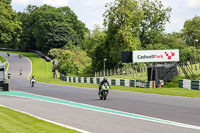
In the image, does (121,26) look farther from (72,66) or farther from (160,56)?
(160,56)

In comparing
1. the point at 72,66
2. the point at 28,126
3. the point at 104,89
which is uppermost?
the point at 72,66

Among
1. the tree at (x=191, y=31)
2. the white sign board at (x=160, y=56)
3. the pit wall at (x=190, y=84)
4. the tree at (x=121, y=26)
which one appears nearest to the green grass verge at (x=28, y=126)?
the pit wall at (x=190, y=84)

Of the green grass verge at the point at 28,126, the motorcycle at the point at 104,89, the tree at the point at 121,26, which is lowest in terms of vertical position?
the green grass verge at the point at 28,126

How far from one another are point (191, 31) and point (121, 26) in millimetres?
45017

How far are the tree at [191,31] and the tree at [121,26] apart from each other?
39477 mm

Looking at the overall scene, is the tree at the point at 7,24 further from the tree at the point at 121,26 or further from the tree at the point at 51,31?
the tree at the point at 51,31

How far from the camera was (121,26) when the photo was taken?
66.4m

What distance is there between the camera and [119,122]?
11820 millimetres

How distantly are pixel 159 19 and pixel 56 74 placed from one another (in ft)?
91.6

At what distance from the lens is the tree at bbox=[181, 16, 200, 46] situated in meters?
103

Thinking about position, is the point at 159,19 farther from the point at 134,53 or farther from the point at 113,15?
the point at 134,53

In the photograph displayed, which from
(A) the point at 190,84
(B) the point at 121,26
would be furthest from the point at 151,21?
(A) the point at 190,84

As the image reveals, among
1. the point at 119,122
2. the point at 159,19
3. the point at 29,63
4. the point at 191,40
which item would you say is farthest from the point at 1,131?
the point at 191,40

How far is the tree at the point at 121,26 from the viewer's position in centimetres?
6438
